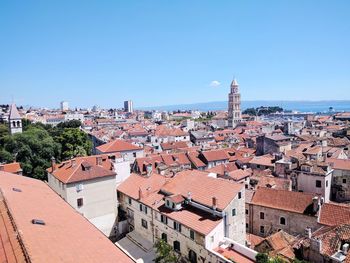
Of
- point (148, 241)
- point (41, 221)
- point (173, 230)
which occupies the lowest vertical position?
point (148, 241)

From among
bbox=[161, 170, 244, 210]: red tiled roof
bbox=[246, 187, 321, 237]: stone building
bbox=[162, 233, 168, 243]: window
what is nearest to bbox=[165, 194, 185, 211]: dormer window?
bbox=[161, 170, 244, 210]: red tiled roof

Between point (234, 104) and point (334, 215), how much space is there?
129 metres

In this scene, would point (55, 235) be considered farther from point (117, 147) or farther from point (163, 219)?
point (117, 147)

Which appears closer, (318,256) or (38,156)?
(318,256)

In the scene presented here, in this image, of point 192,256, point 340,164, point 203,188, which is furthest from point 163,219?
point 340,164

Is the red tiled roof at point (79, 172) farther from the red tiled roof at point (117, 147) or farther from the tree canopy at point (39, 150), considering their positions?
the red tiled roof at point (117, 147)

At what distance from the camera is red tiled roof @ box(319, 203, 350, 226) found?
2934 cm

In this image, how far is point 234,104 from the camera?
511ft

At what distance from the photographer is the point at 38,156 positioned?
54688 millimetres

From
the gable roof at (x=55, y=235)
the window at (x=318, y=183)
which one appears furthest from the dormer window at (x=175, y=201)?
the window at (x=318, y=183)

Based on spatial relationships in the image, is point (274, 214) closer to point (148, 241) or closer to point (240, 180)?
point (240, 180)

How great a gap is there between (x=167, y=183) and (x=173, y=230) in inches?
259

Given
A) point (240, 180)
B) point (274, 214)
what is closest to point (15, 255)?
point (274, 214)

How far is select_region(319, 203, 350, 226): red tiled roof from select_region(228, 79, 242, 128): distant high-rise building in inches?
5003
